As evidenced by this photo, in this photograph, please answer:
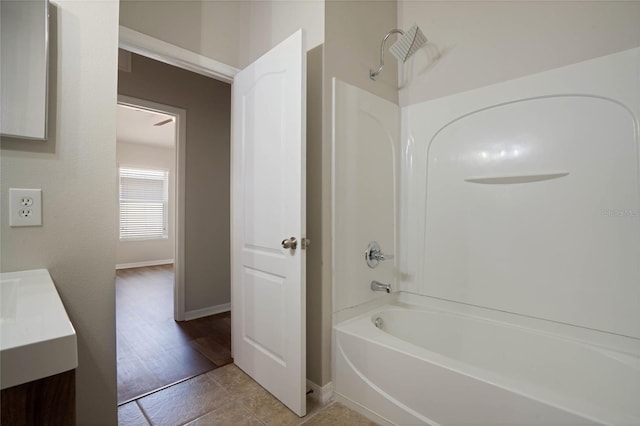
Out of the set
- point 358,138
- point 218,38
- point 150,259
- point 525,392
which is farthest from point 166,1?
point 150,259

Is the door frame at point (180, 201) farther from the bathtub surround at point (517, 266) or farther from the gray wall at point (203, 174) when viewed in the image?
the bathtub surround at point (517, 266)

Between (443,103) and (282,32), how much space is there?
1164 mm

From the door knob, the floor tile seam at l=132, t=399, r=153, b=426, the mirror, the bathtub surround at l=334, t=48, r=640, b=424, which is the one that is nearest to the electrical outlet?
the mirror

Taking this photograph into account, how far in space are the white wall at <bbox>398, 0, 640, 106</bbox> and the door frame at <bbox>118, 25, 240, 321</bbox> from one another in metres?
1.35

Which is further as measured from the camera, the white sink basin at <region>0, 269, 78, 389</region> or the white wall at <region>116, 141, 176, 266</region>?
the white wall at <region>116, 141, 176, 266</region>

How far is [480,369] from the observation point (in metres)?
1.30

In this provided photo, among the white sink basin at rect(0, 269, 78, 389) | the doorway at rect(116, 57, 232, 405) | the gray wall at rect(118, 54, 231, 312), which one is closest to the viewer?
the white sink basin at rect(0, 269, 78, 389)

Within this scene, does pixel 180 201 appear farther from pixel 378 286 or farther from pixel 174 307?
pixel 378 286

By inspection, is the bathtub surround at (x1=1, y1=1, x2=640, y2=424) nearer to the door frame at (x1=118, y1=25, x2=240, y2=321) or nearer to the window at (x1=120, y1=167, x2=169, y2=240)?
the door frame at (x1=118, y1=25, x2=240, y2=321)

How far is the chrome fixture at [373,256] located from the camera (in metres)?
1.97

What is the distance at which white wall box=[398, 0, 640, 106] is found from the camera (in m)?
1.50

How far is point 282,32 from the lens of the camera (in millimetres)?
1998

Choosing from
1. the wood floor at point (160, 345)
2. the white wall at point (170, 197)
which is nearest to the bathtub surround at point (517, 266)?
the wood floor at point (160, 345)

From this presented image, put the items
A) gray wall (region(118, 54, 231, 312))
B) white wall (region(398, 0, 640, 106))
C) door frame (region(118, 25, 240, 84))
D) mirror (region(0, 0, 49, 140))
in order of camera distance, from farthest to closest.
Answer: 1. gray wall (region(118, 54, 231, 312))
2. door frame (region(118, 25, 240, 84))
3. white wall (region(398, 0, 640, 106))
4. mirror (region(0, 0, 49, 140))
